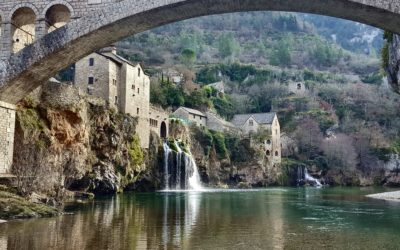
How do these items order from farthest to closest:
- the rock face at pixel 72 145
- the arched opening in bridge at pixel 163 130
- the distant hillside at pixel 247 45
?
the distant hillside at pixel 247 45 → the arched opening in bridge at pixel 163 130 → the rock face at pixel 72 145

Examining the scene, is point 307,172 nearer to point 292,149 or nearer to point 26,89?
point 292,149

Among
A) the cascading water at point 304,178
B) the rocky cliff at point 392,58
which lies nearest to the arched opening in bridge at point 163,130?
the cascading water at point 304,178

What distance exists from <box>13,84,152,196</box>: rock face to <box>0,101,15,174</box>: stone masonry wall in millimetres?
405

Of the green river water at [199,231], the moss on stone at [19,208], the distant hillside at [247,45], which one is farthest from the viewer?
the distant hillside at [247,45]

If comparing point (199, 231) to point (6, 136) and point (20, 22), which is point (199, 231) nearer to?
point (6, 136)

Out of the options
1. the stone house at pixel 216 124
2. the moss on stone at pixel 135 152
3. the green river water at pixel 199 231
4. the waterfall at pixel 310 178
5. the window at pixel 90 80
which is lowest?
the green river water at pixel 199 231

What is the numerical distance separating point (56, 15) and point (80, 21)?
7.29 feet

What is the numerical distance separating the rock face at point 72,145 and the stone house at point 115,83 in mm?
2123

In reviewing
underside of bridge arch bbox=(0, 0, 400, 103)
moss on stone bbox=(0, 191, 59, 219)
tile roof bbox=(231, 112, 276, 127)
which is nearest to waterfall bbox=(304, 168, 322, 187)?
tile roof bbox=(231, 112, 276, 127)

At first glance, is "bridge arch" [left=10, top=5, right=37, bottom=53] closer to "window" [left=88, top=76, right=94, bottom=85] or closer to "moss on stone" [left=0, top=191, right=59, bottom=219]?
"moss on stone" [left=0, top=191, right=59, bottom=219]

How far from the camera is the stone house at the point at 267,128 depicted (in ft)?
231

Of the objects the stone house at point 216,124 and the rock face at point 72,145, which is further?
the stone house at point 216,124

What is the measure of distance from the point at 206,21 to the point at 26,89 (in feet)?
483

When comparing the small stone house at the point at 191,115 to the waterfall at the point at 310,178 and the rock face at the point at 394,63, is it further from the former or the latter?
the rock face at the point at 394,63
